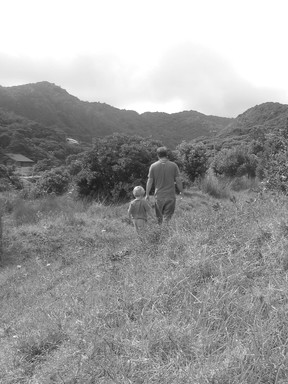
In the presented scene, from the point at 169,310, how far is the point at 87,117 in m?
89.9

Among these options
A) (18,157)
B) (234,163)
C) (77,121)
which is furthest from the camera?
(77,121)

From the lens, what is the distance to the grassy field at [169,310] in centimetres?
192

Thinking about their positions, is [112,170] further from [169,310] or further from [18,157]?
[18,157]

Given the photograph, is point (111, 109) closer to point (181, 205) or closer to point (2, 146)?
point (2, 146)

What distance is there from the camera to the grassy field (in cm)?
192

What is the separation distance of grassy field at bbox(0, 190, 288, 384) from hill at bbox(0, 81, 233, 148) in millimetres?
74775

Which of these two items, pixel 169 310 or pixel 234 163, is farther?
pixel 234 163

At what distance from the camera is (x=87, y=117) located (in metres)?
89.4

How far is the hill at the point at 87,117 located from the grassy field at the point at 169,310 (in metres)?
74.8

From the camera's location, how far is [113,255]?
388 cm

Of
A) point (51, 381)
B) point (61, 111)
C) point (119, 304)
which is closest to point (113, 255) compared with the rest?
point (119, 304)

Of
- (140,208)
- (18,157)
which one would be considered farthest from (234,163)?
(18,157)

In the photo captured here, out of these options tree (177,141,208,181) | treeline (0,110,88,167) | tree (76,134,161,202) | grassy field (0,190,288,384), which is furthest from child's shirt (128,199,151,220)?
treeline (0,110,88,167)

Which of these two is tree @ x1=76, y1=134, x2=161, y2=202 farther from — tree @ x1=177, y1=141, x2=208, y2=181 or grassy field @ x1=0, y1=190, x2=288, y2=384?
grassy field @ x1=0, y1=190, x2=288, y2=384
